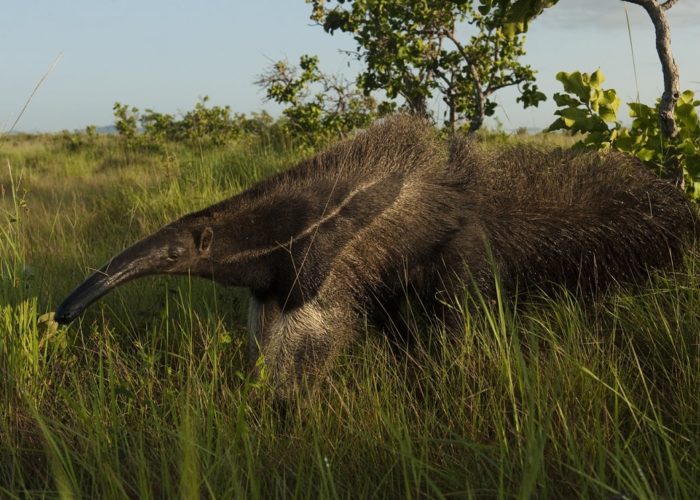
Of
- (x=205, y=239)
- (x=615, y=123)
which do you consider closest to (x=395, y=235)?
(x=205, y=239)

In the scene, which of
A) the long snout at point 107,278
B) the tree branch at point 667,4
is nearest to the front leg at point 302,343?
the long snout at point 107,278

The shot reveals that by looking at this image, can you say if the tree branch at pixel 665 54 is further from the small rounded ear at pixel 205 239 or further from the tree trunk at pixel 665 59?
the small rounded ear at pixel 205 239

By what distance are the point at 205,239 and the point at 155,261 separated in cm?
29

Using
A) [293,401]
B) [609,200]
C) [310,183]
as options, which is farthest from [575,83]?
[293,401]

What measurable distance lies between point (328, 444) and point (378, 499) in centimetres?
56

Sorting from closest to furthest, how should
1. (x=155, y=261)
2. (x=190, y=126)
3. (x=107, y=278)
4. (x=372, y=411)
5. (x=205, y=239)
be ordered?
(x=372, y=411) → (x=107, y=278) → (x=155, y=261) → (x=205, y=239) → (x=190, y=126)

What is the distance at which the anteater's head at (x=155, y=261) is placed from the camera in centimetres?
371

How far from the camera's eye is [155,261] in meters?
3.97

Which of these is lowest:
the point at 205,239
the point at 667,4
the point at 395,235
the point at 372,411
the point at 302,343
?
the point at 372,411

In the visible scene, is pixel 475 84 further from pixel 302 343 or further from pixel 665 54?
pixel 302 343

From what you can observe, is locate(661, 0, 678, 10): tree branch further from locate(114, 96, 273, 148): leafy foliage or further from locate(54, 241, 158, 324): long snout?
Result: locate(114, 96, 273, 148): leafy foliage

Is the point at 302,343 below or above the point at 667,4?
below

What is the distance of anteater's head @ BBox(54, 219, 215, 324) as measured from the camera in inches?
146

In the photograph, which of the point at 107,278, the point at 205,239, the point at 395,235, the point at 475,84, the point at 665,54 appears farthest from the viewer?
the point at 475,84
